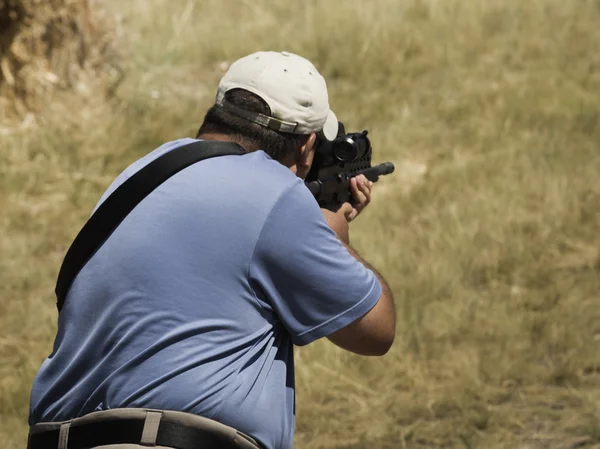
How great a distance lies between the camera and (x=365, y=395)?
445 cm

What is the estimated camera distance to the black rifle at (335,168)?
2.75m

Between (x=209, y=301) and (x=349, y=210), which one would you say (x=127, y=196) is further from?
(x=349, y=210)

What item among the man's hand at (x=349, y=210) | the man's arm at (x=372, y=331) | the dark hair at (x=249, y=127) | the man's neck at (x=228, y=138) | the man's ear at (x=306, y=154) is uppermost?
the dark hair at (x=249, y=127)

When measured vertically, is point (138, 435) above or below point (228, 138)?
below

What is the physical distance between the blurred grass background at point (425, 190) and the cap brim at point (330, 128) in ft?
6.09

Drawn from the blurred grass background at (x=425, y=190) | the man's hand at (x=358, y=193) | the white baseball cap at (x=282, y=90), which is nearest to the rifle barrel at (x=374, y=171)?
the man's hand at (x=358, y=193)

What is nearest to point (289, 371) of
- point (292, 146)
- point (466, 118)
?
point (292, 146)

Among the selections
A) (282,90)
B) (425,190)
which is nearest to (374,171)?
(282,90)

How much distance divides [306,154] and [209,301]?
50cm

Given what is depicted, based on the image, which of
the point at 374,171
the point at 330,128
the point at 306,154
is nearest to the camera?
the point at 306,154

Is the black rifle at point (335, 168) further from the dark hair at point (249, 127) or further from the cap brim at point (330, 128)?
the dark hair at point (249, 127)

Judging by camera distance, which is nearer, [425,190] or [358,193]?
[358,193]

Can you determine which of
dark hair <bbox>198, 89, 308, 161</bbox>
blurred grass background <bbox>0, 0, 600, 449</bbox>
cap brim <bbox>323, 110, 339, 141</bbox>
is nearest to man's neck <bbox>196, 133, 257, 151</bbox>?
dark hair <bbox>198, 89, 308, 161</bbox>

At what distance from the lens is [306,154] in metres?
2.53
